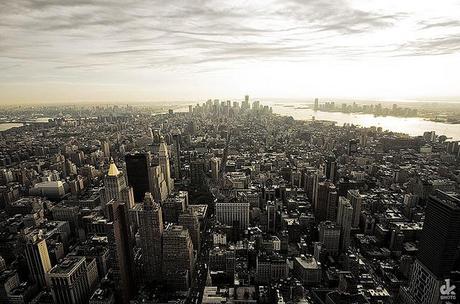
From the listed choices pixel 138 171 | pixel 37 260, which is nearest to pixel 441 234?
pixel 37 260

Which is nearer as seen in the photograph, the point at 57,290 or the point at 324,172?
the point at 57,290

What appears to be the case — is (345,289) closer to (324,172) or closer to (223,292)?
(223,292)

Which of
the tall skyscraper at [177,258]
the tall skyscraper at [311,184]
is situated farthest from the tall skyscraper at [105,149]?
the tall skyscraper at [177,258]

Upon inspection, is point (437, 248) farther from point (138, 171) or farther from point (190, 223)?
point (138, 171)

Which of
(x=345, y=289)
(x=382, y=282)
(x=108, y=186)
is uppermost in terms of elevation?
(x=108, y=186)

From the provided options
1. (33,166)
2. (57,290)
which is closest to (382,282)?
(57,290)

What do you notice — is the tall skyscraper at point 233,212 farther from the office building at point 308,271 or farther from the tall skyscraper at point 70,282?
the tall skyscraper at point 70,282

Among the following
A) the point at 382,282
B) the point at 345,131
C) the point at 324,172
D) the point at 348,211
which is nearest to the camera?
the point at 382,282
